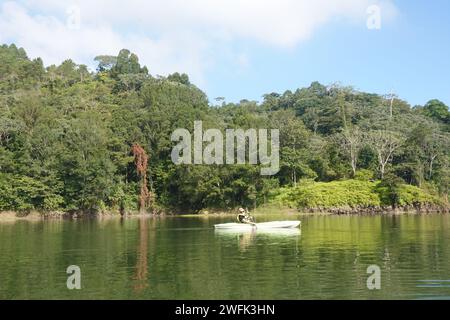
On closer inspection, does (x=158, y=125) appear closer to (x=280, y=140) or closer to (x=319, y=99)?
(x=280, y=140)

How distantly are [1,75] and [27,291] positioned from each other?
68.9 meters

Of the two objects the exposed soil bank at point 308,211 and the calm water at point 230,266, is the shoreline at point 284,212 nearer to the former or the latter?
the exposed soil bank at point 308,211

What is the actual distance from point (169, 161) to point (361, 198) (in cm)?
2065

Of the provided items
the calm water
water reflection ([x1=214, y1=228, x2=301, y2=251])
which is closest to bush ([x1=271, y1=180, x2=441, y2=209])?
water reflection ([x1=214, y1=228, x2=301, y2=251])

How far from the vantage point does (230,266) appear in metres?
Answer: 16.9

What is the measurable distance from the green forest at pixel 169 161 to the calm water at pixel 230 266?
2565 centimetres

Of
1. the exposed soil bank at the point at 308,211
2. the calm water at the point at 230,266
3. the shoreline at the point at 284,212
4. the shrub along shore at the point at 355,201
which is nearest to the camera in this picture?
the calm water at the point at 230,266

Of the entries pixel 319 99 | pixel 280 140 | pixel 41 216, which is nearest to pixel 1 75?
pixel 41 216

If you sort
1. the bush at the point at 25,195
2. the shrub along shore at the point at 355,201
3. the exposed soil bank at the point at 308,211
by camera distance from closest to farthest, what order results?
the bush at the point at 25,195 → the exposed soil bank at the point at 308,211 → the shrub along shore at the point at 355,201

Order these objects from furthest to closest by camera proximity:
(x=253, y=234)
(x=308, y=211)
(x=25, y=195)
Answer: (x=308, y=211) → (x=25, y=195) → (x=253, y=234)

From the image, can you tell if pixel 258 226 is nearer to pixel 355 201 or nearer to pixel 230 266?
pixel 230 266

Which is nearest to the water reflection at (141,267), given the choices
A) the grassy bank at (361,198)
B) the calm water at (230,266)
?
the calm water at (230,266)

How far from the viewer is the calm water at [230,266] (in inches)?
510

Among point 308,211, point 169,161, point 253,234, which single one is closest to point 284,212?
point 308,211
